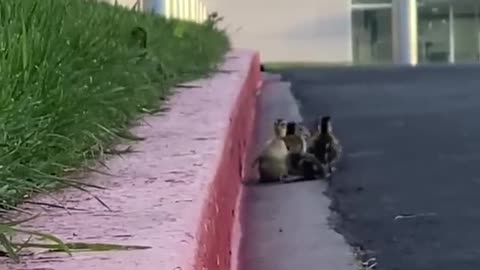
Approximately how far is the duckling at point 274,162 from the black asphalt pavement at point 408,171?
0.24 meters

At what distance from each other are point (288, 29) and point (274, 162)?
19480mm

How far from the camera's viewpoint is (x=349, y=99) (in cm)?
1148

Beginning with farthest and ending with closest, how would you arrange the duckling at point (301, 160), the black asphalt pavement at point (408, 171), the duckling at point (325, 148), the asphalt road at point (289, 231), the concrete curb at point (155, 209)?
the duckling at point (325, 148), the duckling at point (301, 160), the black asphalt pavement at point (408, 171), the asphalt road at point (289, 231), the concrete curb at point (155, 209)

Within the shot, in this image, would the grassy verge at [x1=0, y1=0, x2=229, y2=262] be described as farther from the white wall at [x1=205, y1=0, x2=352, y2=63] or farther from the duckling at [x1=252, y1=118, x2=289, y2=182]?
the white wall at [x1=205, y1=0, x2=352, y2=63]

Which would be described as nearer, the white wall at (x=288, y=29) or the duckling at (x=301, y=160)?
the duckling at (x=301, y=160)

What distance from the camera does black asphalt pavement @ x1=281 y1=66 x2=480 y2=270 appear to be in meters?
4.54

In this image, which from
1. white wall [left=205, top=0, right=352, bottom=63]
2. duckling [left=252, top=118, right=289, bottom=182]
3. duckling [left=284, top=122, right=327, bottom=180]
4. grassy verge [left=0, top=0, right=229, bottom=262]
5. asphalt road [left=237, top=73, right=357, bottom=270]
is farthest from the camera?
white wall [left=205, top=0, right=352, bottom=63]

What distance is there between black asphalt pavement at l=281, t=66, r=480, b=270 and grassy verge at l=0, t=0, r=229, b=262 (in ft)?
2.98

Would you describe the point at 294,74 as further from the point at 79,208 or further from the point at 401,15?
the point at 79,208

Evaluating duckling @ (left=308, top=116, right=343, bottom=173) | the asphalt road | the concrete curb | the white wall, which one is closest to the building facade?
the white wall

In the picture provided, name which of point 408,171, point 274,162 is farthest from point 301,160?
point 408,171

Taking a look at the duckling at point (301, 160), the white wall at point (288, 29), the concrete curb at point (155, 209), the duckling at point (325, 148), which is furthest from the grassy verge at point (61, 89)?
the white wall at point (288, 29)

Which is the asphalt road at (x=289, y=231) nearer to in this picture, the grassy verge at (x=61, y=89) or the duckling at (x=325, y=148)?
the duckling at (x=325, y=148)

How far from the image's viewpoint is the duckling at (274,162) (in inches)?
240
